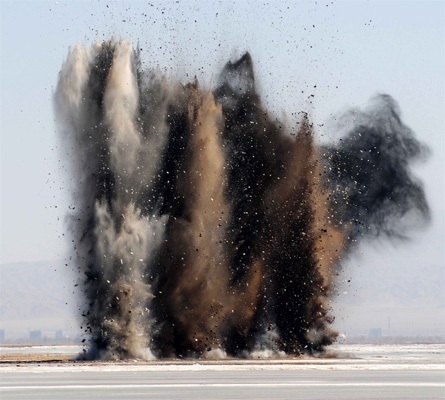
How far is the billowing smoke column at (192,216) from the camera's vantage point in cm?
9712

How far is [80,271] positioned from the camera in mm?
98062

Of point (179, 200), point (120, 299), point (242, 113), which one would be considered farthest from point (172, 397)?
point (242, 113)

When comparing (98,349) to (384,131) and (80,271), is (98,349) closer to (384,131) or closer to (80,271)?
(80,271)

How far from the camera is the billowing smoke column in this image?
97125 mm

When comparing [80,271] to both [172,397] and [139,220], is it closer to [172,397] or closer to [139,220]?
[139,220]

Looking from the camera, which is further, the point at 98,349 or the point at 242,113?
the point at 242,113

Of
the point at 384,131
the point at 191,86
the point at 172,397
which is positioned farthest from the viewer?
the point at 384,131

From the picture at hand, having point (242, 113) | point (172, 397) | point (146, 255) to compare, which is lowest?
point (172, 397)

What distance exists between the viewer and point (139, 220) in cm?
9850

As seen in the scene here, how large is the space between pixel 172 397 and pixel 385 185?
215ft

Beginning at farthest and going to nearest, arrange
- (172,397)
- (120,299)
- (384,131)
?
(384,131), (120,299), (172,397)

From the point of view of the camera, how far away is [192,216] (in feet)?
334

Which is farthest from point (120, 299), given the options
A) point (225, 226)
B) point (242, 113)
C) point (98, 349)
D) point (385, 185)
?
point (385, 185)

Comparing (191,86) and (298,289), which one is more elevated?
(191,86)
